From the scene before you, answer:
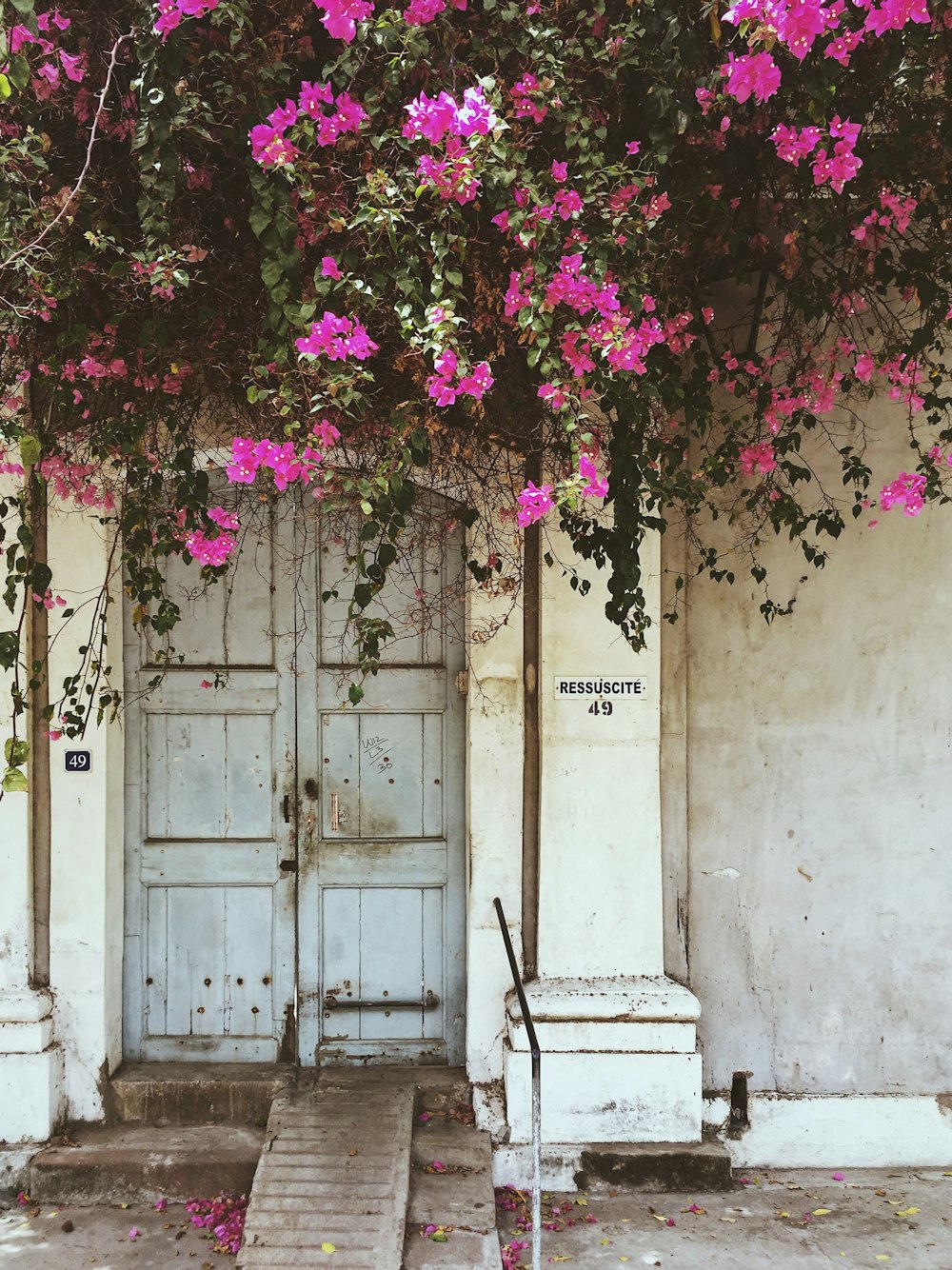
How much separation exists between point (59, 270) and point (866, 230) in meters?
2.67

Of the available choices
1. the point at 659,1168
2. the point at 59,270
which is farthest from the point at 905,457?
the point at 59,270

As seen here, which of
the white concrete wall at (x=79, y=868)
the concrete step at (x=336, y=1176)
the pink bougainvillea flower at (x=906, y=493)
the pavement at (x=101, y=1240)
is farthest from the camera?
the white concrete wall at (x=79, y=868)

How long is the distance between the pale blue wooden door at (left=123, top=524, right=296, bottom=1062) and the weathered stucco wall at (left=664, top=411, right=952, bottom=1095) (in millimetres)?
1631

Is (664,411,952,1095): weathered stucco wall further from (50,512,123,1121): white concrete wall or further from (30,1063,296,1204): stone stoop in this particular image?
(50,512,123,1121): white concrete wall

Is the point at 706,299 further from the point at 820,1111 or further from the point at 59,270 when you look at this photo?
the point at 820,1111

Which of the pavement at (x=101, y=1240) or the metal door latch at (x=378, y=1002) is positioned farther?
the metal door latch at (x=378, y=1002)

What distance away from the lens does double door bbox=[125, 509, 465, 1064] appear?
4469 mm

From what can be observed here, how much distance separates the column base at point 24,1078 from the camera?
13.3 feet

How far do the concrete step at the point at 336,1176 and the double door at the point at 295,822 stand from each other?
28cm

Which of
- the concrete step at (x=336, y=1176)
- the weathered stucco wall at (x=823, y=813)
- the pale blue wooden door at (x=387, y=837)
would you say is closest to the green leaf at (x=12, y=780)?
the pale blue wooden door at (x=387, y=837)

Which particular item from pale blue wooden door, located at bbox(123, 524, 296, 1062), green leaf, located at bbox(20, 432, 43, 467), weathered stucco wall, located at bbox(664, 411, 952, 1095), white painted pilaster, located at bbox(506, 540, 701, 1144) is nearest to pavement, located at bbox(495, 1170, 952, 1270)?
weathered stucco wall, located at bbox(664, 411, 952, 1095)

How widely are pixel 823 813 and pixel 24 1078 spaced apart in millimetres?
3285

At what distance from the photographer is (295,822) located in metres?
4.50

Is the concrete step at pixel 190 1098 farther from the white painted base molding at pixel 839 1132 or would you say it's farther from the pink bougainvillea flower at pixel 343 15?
the pink bougainvillea flower at pixel 343 15
